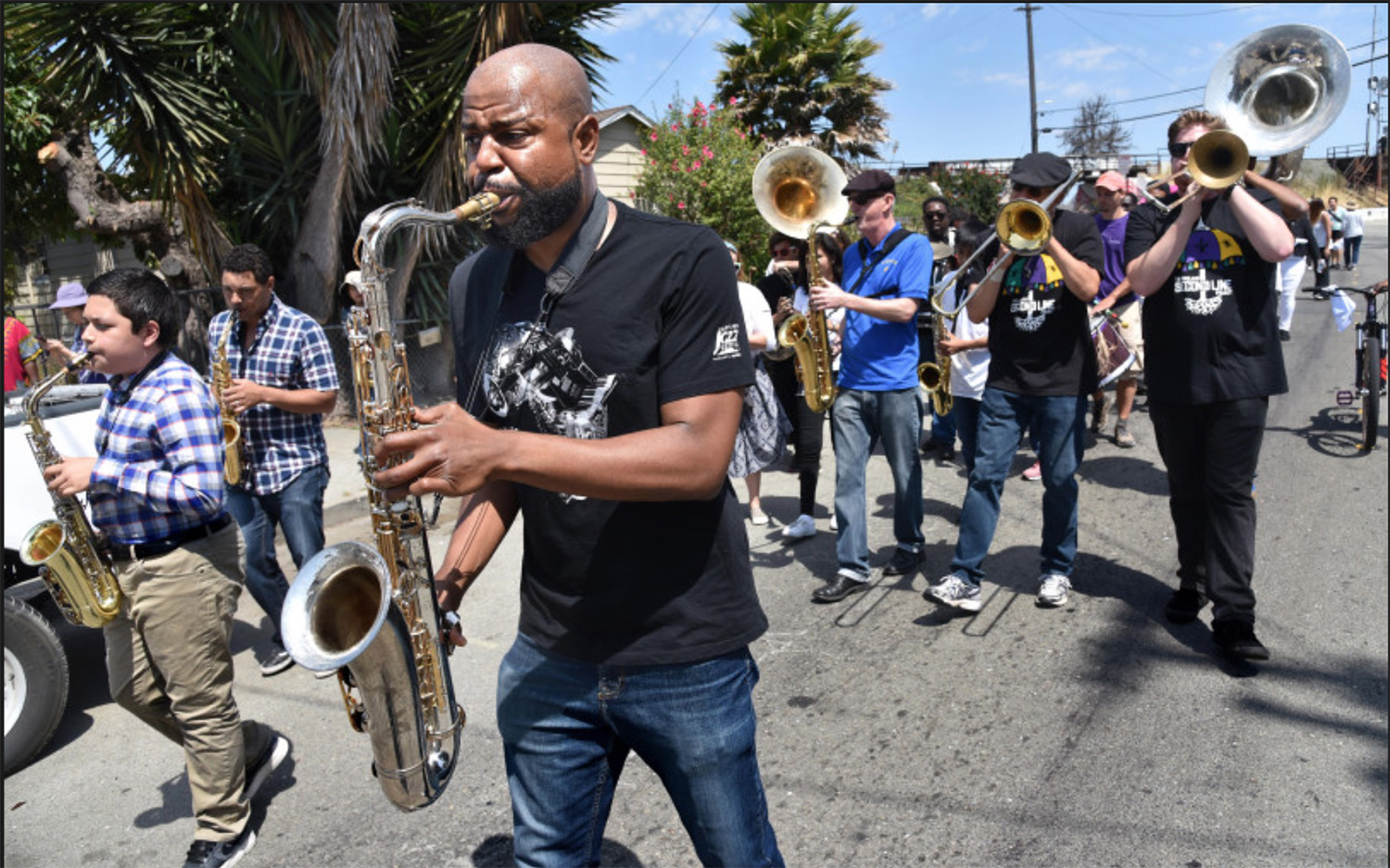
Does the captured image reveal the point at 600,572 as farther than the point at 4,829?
No

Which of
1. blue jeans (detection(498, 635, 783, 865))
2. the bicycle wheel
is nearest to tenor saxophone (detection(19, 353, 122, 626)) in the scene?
blue jeans (detection(498, 635, 783, 865))

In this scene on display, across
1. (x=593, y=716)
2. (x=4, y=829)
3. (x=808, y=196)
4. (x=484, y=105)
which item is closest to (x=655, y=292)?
(x=484, y=105)

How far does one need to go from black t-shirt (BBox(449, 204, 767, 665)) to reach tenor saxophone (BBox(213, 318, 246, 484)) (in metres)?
3.07

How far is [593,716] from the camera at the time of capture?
1.89 meters

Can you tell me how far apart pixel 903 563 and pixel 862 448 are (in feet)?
2.45

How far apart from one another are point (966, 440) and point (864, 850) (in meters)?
3.84

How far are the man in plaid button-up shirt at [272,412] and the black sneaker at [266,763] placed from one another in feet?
3.44

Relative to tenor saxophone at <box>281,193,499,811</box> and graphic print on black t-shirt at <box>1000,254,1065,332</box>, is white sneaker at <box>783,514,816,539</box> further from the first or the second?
tenor saxophone at <box>281,193,499,811</box>

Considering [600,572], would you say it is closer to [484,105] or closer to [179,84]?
[484,105]

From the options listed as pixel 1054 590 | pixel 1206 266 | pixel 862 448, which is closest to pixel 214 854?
pixel 862 448

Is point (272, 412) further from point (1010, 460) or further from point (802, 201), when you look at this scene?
point (1010, 460)

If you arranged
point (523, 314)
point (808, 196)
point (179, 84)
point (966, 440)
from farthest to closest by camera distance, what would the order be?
point (179, 84), point (966, 440), point (808, 196), point (523, 314)

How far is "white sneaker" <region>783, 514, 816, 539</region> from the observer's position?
5938 mm

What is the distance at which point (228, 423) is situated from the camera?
4504mm
